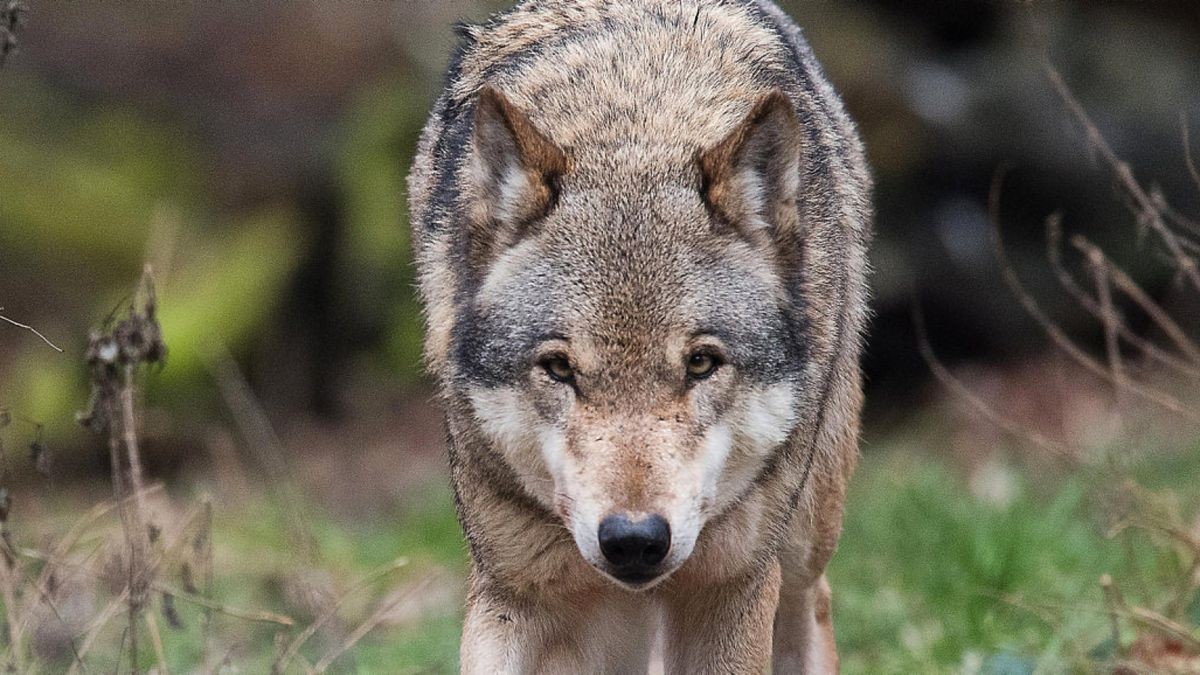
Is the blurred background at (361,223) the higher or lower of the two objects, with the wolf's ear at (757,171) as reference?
lower

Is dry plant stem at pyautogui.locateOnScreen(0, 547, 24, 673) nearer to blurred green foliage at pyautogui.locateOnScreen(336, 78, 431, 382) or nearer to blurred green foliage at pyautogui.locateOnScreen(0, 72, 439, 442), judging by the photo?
blurred green foliage at pyautogui.locateOnScreen(0, 72, 439, 442)

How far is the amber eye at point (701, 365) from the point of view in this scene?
3.99 meters

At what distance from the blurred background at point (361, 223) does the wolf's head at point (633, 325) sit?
465 cm

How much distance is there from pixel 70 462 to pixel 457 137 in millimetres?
7591

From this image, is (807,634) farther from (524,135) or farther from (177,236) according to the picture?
(177,236)

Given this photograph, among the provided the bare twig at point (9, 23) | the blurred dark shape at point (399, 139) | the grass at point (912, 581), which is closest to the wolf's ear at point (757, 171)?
the grass at point (912, 581)

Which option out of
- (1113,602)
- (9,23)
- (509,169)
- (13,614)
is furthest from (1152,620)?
(9,23)

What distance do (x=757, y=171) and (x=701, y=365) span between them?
63 centimetres

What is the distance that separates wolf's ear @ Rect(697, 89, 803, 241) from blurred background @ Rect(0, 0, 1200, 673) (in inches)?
183

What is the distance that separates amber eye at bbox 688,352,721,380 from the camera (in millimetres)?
3986

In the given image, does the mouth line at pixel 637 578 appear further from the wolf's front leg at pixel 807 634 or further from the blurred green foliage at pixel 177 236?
the blurred green foliage at pixel 177 236

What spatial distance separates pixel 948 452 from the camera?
1052 centimetres

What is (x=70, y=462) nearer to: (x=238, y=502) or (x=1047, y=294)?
(x=238, y=502)

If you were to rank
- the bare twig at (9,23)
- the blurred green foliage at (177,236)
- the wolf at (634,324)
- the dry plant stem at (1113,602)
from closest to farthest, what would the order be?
1. the wolf at (634,324)
2. the bare twig at (9,23)
3. the dry plant stem at (1113,602)
4. the blurred green foliage at (177,236)
